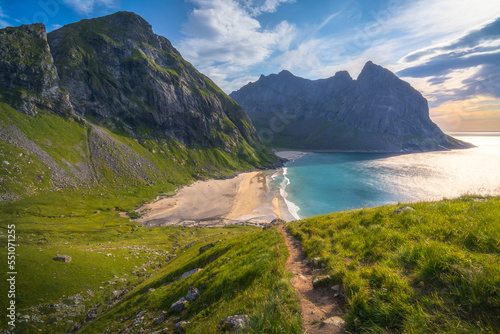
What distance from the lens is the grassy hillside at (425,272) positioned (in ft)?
12.1

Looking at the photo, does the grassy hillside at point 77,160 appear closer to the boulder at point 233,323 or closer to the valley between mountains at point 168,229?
the valley between mountains at point 168,229

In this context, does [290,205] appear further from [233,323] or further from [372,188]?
[233,323]

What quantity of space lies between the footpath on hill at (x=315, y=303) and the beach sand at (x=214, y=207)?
185ft

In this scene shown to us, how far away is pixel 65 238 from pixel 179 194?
50.8m

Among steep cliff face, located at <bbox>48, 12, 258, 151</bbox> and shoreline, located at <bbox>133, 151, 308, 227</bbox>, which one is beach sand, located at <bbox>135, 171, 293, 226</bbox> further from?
steep cliff face, located at <bbox>48, 12, 258, 151</bbox>

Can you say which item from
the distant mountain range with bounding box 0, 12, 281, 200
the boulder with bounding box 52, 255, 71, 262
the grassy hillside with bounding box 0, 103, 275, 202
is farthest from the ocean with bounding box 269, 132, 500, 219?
the distant mountain range with bounding box 0, 12, 281, 200

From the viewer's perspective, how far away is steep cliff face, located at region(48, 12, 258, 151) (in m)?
116

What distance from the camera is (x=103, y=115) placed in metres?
114

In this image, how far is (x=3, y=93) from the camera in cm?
7925

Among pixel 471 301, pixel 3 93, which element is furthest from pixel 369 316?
pixel 3 93

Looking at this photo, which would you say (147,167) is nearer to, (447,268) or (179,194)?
(179,194)

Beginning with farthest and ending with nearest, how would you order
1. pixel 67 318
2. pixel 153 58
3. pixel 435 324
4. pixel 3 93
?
pixel 153 58
pixel 3 93
pixel 67 318
pixel 435 324

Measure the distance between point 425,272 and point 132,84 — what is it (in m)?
177

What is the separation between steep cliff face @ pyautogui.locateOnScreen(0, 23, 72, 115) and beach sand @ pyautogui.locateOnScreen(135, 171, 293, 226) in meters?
71.3
